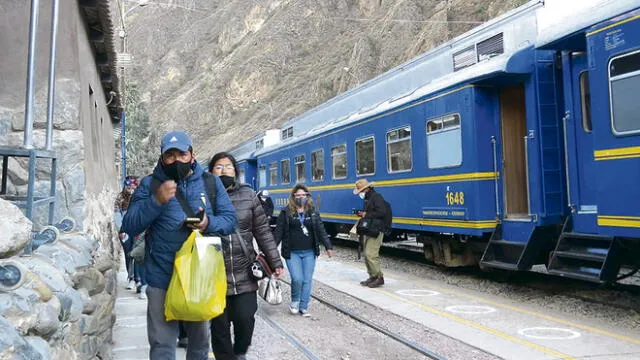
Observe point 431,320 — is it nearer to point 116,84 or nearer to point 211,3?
point 116,84

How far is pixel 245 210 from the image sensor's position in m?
4.84

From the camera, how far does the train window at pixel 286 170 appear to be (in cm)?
1969

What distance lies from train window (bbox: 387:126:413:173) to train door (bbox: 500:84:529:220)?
2.23 m

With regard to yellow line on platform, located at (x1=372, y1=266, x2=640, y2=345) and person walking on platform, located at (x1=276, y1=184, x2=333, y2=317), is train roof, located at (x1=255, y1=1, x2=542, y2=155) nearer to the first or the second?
yellow line on platform, located at (x1=372, y1=266, x2=640, y2=345)

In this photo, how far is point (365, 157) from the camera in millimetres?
13664

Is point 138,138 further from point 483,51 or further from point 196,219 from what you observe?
point 196,219

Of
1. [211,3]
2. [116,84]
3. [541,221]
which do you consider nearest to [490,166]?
[541,221]

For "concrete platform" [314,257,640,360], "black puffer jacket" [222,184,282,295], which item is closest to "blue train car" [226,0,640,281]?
"concrete platform" [314,257,640,360]

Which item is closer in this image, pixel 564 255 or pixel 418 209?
pixel 564 255

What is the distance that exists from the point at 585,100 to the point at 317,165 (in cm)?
979

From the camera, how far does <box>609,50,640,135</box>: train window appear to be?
6754 millimetres

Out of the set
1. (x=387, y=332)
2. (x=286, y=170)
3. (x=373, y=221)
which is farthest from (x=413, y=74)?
(x=387, y=332)

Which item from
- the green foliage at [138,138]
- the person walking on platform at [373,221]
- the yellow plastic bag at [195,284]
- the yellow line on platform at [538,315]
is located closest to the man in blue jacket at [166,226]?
the yellow plastic bag at [195,284]

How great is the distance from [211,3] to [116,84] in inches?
3415
